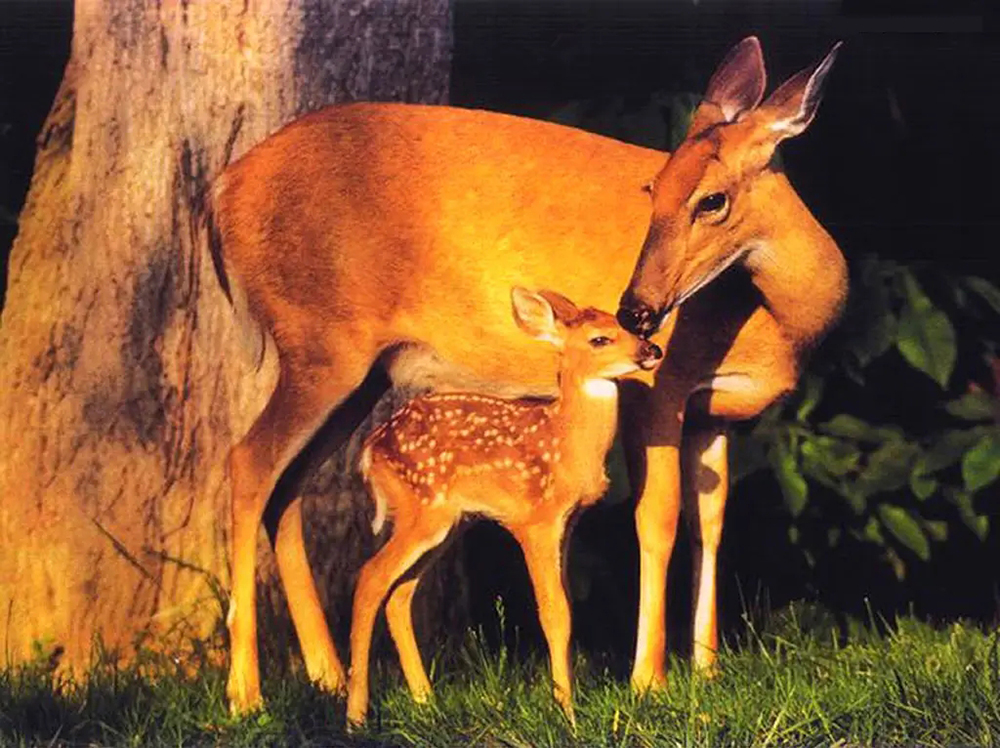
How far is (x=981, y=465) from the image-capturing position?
358 inches

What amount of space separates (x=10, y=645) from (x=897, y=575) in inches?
127

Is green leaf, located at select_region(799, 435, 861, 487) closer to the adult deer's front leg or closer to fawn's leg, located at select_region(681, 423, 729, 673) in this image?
fawn's leg, located at select_region(681, 423, 729, 673)

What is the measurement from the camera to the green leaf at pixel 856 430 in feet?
30.8

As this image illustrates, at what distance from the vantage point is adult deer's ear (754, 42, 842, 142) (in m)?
8.02

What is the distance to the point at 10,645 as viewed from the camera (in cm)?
899

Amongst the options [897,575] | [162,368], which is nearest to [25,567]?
[162,368]

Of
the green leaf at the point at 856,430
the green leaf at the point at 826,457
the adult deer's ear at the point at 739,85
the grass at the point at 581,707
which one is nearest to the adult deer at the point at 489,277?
the adult deer's ear at the point at 739,85

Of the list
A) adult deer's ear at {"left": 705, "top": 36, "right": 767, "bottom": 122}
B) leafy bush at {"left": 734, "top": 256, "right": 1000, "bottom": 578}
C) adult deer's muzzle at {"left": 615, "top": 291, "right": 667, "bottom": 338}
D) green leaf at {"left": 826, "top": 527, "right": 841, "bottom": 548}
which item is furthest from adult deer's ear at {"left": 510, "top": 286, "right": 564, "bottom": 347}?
green leaf at {"left": 826, "top": 527, "right": 841, "bottom": 548}

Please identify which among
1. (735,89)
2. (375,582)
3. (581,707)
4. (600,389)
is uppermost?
(735,89)

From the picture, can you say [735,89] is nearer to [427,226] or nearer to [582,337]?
[582,337]

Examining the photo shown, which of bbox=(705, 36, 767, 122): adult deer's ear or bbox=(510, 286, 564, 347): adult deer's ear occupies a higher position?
bbox=(705, 36, 767, 122): adult deer's ear

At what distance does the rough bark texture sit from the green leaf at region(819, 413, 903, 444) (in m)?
1.73

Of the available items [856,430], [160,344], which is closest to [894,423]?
[856,430]

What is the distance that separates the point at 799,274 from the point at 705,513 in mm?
871
